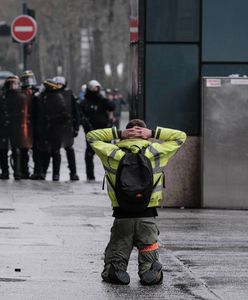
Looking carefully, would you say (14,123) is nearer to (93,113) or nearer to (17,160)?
(17,160)

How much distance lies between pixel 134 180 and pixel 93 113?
12.2 meters

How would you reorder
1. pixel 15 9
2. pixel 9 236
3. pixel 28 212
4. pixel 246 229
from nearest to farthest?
pixel 9 236
pixel 246 229
pixel 28 212
pixel 15 9

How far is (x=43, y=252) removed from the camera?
12.8m

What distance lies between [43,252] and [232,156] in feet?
16.4

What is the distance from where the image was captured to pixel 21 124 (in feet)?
76.0

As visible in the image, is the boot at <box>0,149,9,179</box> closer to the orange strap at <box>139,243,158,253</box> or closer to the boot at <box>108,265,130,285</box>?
the orange strap at <box>139,243,158,253</box>

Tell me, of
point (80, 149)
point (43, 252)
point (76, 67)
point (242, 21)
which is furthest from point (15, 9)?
point (43, 252)

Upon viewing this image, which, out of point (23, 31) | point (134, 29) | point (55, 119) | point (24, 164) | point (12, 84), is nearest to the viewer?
point (134, 29)

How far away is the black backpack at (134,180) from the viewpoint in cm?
1105

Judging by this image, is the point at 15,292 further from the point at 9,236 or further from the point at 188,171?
the point at 188,171

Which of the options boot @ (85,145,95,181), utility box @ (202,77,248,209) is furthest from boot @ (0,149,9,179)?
utility box @ (202,77,248,209)

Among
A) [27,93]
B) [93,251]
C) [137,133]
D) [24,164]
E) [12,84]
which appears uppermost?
[137,133]

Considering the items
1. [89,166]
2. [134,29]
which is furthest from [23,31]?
[134,29]

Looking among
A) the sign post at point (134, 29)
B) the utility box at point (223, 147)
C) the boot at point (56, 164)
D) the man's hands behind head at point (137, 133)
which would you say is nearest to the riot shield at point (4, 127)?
the boot at point (56, 164)
